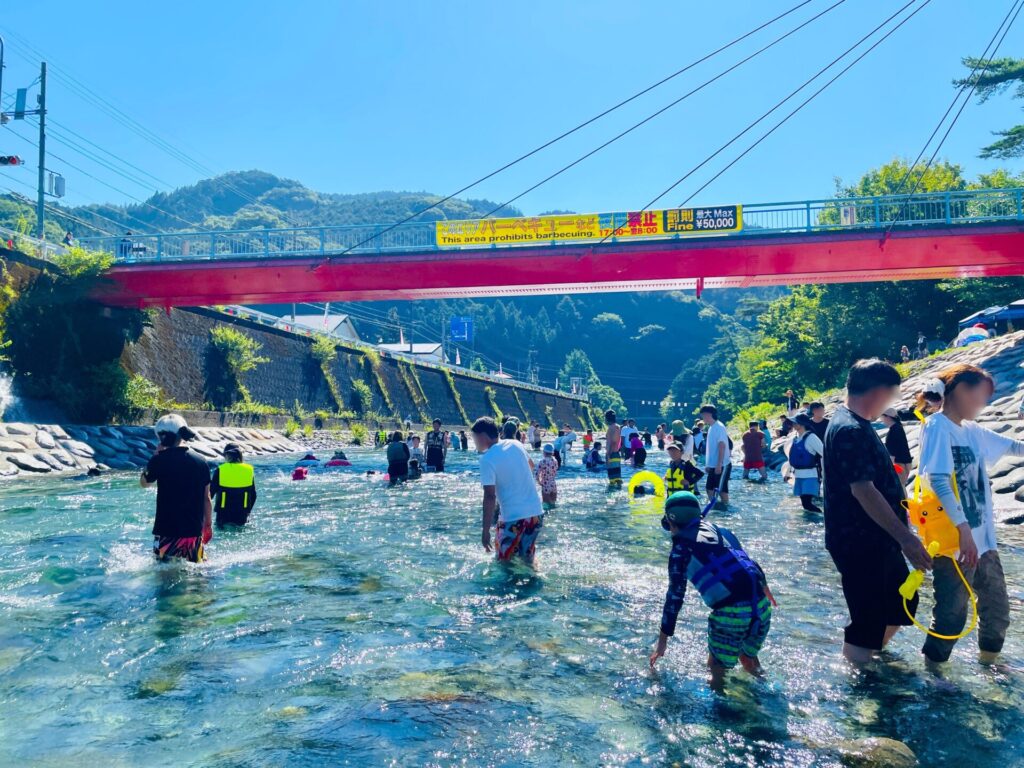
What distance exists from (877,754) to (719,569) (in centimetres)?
119

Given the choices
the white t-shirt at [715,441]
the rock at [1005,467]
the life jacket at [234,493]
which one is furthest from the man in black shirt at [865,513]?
the rock at [1005,467]

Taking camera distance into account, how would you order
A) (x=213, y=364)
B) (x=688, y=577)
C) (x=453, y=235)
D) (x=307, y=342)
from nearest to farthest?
(x=688, y=577), (x=453, y=235), (x=213, y=364), (x=307, y=342)

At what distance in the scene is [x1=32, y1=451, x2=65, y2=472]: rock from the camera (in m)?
19.9

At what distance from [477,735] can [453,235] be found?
75.7 feet

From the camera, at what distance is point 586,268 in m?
25.1

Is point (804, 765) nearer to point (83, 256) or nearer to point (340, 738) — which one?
point (340, 738)

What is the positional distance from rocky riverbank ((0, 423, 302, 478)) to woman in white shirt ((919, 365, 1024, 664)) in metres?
20.5

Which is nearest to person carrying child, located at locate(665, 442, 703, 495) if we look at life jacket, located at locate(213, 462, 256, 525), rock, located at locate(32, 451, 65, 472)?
life jacket, located at locate(213, 462, 256, 525)

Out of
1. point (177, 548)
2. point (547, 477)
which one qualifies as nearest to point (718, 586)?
point (177, 548)

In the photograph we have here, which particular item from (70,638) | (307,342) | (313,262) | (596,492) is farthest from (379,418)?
(70,638)

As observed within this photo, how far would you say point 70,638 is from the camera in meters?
5.43

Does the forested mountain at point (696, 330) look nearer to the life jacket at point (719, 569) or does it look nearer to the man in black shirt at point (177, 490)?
the man in black shirt at point (177, 490)

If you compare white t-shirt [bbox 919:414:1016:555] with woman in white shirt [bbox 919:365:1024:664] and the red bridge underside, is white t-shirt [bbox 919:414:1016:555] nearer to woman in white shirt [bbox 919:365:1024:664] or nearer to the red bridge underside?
woman in white shirt [bbox 919:365:1024:664]

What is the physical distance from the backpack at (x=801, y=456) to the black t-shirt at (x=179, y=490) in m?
9.25
